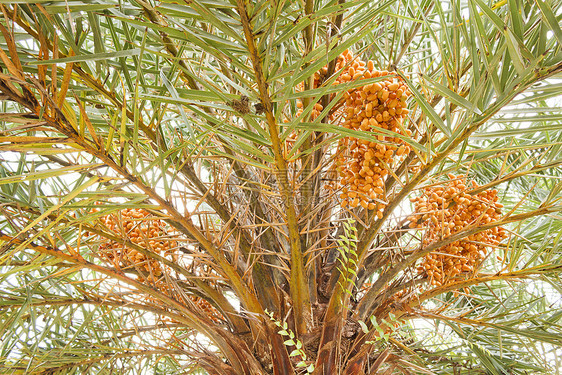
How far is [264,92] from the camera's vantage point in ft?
1.67

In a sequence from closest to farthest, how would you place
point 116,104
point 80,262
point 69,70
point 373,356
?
1. point 69,70
2. point 116,104
3. point 80,262
4. point 373,356

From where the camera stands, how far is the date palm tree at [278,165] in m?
0.51

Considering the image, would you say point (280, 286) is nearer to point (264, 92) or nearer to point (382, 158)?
point (382, 158)

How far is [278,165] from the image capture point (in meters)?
0.62

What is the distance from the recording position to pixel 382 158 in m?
0.66

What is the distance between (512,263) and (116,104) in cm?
77

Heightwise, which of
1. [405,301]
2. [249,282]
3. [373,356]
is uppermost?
[249,282]

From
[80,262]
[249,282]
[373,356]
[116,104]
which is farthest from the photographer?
[373,356]

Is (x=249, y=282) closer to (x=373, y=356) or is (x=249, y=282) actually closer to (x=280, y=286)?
(x=280, y=286)

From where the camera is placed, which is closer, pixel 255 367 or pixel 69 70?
pixel 69 70

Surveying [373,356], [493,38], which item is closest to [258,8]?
[493,38]

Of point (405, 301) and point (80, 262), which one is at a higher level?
point (80, 262)

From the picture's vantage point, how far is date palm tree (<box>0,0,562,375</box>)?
1.66 ft

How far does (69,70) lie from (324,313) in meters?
0.77
